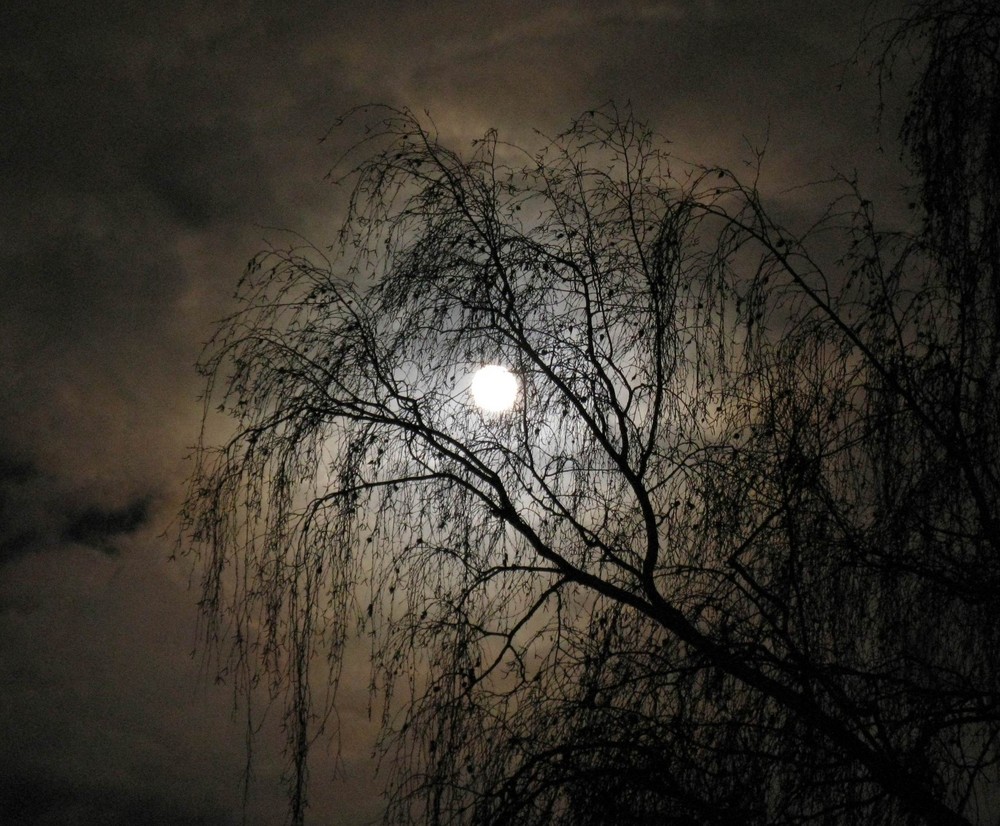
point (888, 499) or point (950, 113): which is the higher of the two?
point (950, 113)

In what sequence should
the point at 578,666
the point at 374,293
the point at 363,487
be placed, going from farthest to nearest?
the point at 374,293, the point at 363,487, the point at 578,666

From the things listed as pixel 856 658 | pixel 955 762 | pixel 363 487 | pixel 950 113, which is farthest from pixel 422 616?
pixel 950 113

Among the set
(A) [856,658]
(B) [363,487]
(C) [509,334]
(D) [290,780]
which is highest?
(C) [509,334]

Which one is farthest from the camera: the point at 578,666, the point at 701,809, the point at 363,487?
the point at 363,487

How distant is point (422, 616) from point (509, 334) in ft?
3.30

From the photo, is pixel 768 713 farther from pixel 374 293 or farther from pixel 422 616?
pixel 374 293

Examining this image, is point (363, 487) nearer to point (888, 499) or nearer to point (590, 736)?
point (590, 736)

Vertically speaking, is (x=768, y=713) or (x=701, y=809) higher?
(x=768, y=713)

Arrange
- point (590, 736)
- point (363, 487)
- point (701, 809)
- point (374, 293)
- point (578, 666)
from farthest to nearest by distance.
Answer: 1. point (374, 293)
2. point (363, 487)
3. point (578, 666)
4. point (590, 736)
5. point (701, 809)

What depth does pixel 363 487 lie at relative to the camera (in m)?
3.38

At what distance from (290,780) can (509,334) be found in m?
1.58

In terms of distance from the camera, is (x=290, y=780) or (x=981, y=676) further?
(x=290, y=780)

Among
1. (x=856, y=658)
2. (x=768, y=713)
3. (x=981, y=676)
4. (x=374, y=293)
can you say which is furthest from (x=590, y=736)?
(x=374, y=293)

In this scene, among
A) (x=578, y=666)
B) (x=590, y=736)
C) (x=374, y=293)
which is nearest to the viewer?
(x=590, y=736)
